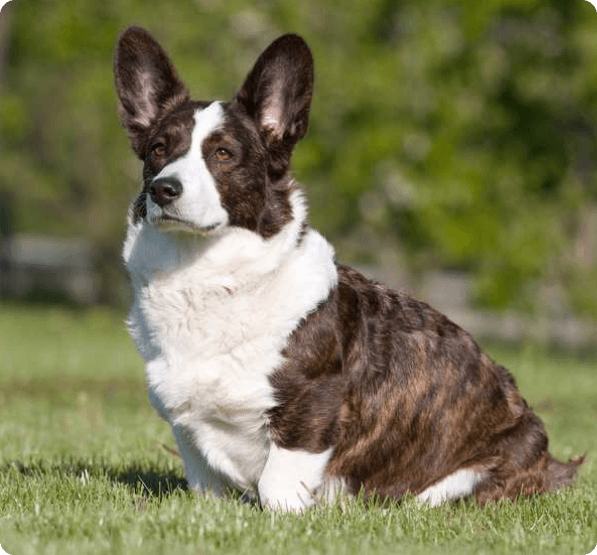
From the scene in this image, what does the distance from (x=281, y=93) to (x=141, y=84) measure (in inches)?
29.6

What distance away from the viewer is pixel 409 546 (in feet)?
15.0

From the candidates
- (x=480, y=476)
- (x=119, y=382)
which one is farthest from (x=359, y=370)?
(x=119, y=382)

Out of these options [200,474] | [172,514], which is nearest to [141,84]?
[200,474]

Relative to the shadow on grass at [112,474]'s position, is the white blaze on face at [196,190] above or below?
above

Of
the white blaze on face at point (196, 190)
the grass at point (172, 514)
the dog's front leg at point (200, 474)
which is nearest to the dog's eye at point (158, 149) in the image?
the white blaze on face at point (196, 190)

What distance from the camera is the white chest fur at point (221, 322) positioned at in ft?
16.6

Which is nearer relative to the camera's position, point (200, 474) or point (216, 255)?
point (216, 255)

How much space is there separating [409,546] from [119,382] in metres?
8.85

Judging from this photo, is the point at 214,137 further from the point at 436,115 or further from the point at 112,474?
the point at 436,115

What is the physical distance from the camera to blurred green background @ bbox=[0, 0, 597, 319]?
21.6 metres

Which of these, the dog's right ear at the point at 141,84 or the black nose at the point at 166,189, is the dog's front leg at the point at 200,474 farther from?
the dog's right ear at the point at 141,84

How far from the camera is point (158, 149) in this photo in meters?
5.24

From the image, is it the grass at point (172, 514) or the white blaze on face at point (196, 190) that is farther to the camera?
the white blaze on face at point (196, 190)

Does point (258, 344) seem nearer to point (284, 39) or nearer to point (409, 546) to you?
point (409, 546)
